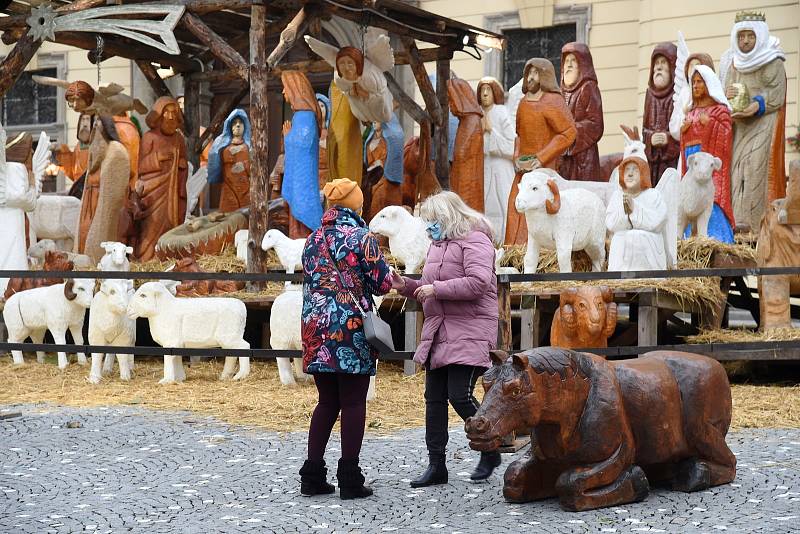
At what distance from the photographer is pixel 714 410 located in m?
5.53

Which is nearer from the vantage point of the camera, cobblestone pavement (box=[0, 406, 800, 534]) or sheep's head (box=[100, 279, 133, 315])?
cobblestone pavement (box=[0, 406, 800, 534])

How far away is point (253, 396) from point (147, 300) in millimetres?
1406

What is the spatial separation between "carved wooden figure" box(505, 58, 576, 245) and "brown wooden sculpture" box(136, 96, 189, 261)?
151 inches

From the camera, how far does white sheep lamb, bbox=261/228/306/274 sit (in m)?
10.0

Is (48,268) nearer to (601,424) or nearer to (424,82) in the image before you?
(424,82)

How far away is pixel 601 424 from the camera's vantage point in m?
5.13

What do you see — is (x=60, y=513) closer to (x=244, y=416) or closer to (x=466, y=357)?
(x=466, y=357)

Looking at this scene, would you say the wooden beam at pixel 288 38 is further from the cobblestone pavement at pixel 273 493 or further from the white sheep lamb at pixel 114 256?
the cobblestone pavement at pixel 273 493

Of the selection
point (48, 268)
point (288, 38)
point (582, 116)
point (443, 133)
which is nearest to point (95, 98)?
point (48, 268)

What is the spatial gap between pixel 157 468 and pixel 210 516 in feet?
3.92

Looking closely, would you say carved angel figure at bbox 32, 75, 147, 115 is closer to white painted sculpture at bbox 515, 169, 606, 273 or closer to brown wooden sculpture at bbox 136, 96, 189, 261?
brown wooden sculpture at bbox 136, 96, 189, 261

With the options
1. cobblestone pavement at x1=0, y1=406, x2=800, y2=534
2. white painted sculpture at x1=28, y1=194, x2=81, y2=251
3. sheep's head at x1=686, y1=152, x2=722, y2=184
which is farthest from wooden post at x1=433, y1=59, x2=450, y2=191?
cobblestone pavement at x1=0, y1=406, x2=800, y2=534

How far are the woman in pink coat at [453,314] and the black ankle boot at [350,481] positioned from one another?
13.2 inches

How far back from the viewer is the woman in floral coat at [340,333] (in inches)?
215
